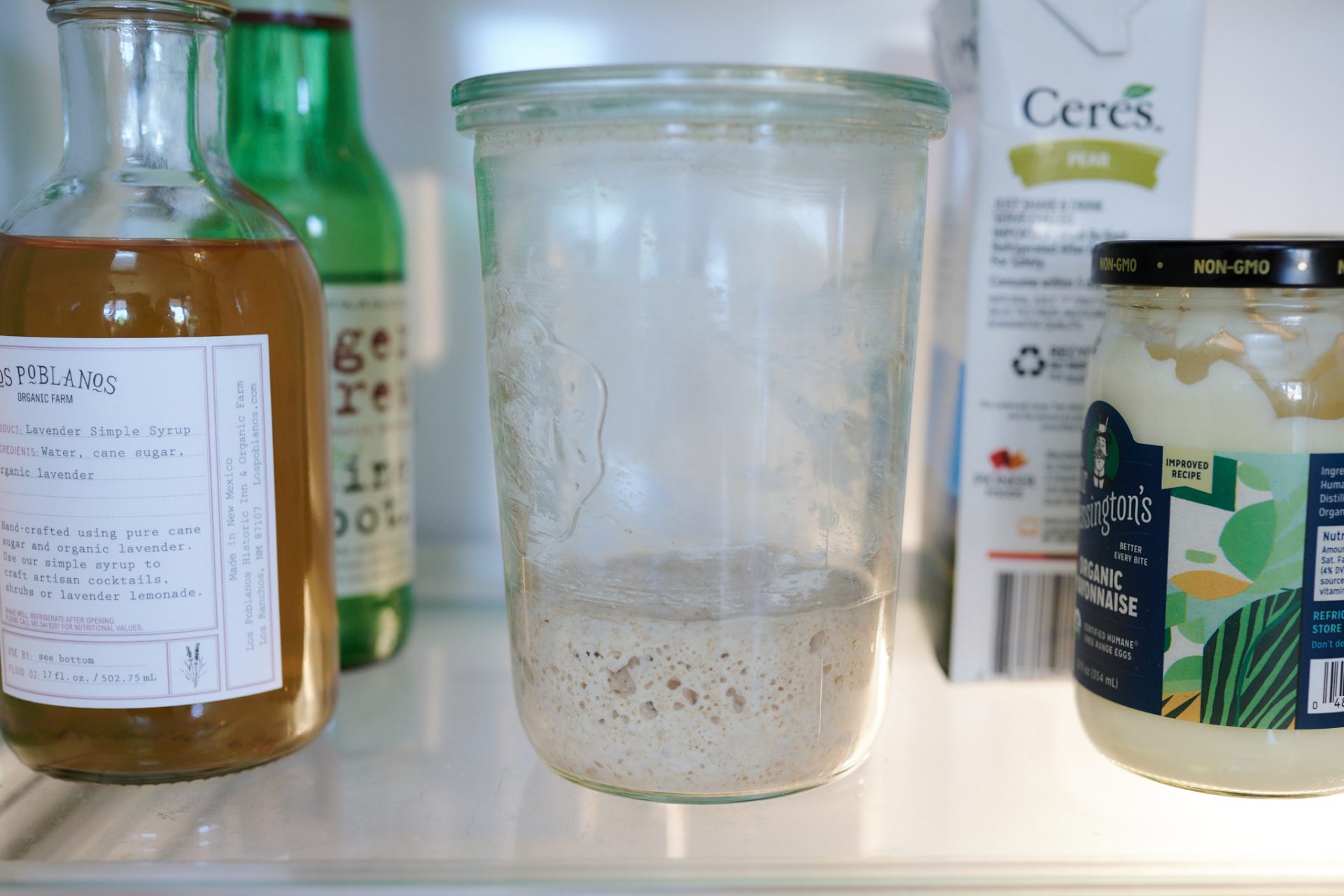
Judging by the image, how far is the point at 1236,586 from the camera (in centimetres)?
46

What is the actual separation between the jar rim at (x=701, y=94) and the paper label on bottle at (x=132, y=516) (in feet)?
0.51

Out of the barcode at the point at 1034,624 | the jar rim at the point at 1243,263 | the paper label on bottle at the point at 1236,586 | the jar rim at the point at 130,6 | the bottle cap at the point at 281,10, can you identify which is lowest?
the barcode at the point at 1034,624

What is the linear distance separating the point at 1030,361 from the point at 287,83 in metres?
0.42

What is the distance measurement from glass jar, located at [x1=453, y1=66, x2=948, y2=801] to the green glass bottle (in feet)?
0.60

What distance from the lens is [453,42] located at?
0.74m

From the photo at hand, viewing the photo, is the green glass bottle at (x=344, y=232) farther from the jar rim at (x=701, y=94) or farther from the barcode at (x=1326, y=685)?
the barcode at (x=1326, y=685)

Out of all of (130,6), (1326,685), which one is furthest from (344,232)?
(1326,685)

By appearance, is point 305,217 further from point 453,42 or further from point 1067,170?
point 1067,170

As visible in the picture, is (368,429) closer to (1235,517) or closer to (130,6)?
(130,6)

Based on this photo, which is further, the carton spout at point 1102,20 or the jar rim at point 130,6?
the carton spout at point 1102,20

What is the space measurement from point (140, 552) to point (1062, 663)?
462 mm

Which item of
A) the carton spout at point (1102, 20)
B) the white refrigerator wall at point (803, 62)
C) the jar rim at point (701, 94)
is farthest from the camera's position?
the white refrigerator wall at point (803, 62)

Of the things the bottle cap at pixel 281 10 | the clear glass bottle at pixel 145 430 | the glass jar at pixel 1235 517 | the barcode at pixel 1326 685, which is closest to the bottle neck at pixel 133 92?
the clear glass bottle at pixel 145 430

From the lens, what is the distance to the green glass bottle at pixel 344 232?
629 millimetres
